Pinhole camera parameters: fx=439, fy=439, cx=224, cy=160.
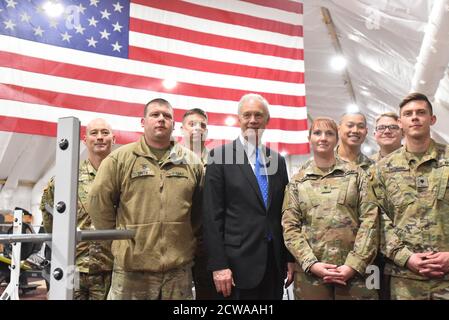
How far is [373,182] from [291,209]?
42cm

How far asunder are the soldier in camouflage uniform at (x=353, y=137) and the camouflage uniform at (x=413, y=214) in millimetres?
501

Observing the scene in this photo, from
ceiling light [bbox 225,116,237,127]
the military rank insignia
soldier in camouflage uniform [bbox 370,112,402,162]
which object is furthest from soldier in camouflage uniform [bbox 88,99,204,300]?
ceiling light [bbox 225,116,237,127]

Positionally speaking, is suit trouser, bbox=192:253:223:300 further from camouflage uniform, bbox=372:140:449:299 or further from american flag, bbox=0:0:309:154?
american flag, bbox=0:0:309:154

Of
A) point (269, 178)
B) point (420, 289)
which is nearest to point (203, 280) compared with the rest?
point (269, 178)

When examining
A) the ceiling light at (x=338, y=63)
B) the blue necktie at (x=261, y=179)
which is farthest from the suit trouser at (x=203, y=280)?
the ceiling light at (x=338, y=63)

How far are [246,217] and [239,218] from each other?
34 mm

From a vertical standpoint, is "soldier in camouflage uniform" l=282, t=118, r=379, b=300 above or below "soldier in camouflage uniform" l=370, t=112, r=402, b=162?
below

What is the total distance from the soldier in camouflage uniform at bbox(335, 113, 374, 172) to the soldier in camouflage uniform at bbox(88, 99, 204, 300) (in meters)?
1.00

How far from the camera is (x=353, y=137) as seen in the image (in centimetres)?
260

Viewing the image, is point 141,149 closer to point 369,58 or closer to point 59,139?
point 59,139

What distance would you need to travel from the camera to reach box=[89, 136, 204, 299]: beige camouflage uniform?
199 centimetres

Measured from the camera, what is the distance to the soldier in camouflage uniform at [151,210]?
199cm

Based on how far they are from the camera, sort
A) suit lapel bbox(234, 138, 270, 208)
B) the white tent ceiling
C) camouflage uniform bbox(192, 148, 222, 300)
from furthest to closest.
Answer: the white tent ceiling < camouflage uniform bbox(192, 148, 222, 300) < suit lapel bbox(234, 138, 270, 208)

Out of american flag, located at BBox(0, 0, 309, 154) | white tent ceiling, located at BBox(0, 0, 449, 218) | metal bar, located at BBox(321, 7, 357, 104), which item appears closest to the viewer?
american flag, located at BBox(0, 0, 309, 154)
